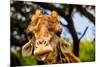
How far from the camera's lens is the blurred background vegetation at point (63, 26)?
1573 mm

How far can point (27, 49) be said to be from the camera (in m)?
1.62

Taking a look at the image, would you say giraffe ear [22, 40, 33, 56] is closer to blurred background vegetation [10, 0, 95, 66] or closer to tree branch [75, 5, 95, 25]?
blurred background vegetation [10, 0, 95, 66]

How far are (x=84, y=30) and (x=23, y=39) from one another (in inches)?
21.6

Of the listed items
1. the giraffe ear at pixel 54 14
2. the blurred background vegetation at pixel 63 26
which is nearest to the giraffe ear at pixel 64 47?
the blurred background vegetation at pixel 63 26

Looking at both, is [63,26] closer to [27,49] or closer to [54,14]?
[54,14]

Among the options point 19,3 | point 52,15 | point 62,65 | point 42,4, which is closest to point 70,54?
point 62,65

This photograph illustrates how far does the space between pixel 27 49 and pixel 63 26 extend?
366 mm

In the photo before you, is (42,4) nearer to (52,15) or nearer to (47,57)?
(52,15)

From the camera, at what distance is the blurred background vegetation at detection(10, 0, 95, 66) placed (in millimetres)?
1573

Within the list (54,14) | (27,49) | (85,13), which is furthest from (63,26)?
(27,49)

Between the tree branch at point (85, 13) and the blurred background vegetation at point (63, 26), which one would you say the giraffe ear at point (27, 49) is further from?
the tree branch at point (85, 13)

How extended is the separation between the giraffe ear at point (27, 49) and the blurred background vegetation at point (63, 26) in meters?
0.03

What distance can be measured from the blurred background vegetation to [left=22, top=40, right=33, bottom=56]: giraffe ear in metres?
0.03

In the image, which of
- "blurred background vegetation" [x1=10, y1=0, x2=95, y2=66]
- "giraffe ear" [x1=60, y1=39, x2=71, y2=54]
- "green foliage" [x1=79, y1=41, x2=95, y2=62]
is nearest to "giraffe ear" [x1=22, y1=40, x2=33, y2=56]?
"blurred background vegetation" [x1=10, y1=0, x2=95, y2=66]
